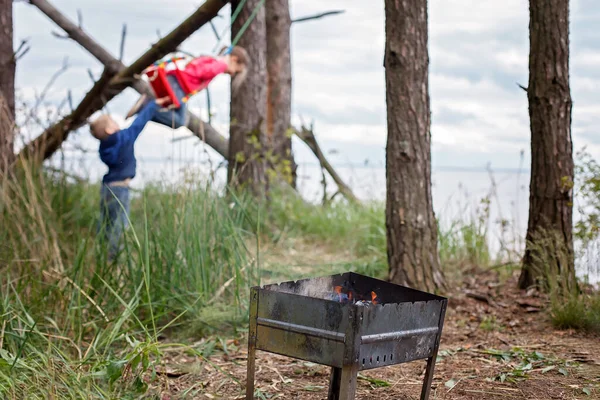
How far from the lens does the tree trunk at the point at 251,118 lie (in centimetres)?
665

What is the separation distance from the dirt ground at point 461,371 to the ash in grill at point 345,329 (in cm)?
37

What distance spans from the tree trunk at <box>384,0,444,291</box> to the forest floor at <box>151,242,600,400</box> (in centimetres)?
49

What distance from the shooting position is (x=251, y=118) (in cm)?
670

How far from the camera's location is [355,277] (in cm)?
295

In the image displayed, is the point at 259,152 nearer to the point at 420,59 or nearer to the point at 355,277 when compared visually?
the point at 420,59

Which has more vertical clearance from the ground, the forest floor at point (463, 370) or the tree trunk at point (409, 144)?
the tree trunk at point (409, 144)

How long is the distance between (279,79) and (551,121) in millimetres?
4209

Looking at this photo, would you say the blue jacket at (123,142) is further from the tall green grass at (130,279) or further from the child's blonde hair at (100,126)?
the tall green grass at (130,279)

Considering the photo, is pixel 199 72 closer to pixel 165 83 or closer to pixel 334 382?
pixel 165 83

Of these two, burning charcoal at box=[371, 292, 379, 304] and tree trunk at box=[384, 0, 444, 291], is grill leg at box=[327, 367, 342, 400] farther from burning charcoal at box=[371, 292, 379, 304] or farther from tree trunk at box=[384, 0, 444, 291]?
tree trunk at box=[384, 0, 444, 291]

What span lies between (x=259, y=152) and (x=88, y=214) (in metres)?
1.74

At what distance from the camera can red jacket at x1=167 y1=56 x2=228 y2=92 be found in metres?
5.03

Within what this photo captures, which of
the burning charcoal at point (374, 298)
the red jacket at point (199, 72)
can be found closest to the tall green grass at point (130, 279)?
the red jacket at point (199, 72)

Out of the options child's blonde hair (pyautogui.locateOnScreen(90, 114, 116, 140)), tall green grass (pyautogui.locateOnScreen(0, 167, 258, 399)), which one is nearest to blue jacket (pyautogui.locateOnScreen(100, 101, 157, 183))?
child's blonde hair (pyautogui.locateOnScreen(90, 114, 116, 140))
